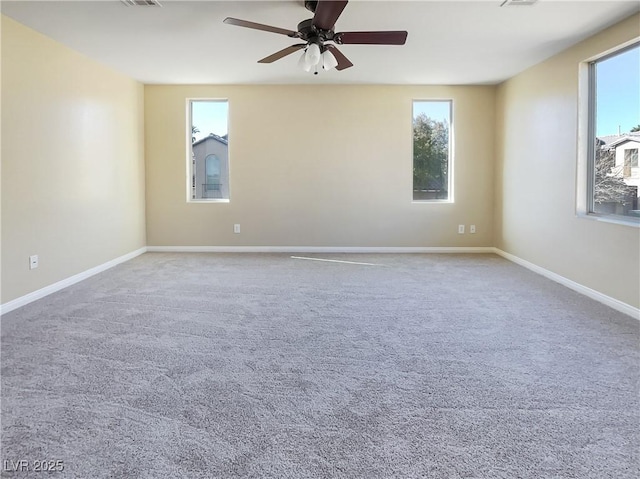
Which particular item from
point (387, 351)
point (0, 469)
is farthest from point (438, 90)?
point (0, 469)

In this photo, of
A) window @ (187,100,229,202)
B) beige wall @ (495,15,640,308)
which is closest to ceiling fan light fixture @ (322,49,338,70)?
beige wall @ (495,15,640,308)

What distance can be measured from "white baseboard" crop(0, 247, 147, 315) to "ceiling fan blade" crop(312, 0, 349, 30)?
10.5 feet

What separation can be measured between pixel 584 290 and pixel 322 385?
302 cm

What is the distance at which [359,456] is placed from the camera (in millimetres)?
1675

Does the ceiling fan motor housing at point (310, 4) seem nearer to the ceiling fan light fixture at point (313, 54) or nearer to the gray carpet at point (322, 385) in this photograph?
the ceiling fan light fixture at point (313, 54)

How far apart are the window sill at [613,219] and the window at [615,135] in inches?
0.9

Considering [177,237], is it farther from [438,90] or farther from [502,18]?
[502,18]

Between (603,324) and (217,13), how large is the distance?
3741mm

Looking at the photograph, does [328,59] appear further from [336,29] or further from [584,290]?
[584,290]

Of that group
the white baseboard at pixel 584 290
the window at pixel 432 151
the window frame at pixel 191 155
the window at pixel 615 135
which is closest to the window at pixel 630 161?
the window at pixel 615 135

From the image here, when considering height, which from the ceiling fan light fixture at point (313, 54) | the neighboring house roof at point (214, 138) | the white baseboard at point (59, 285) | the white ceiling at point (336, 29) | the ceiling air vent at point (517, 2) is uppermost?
the white ceiling at point (336, 29)

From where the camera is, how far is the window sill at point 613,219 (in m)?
3.51

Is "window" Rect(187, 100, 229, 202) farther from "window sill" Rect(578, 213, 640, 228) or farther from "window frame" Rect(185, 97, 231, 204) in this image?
"window sill" Rect(578, 213, 640, 228)

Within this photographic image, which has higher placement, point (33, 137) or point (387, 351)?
point (33, 137)
